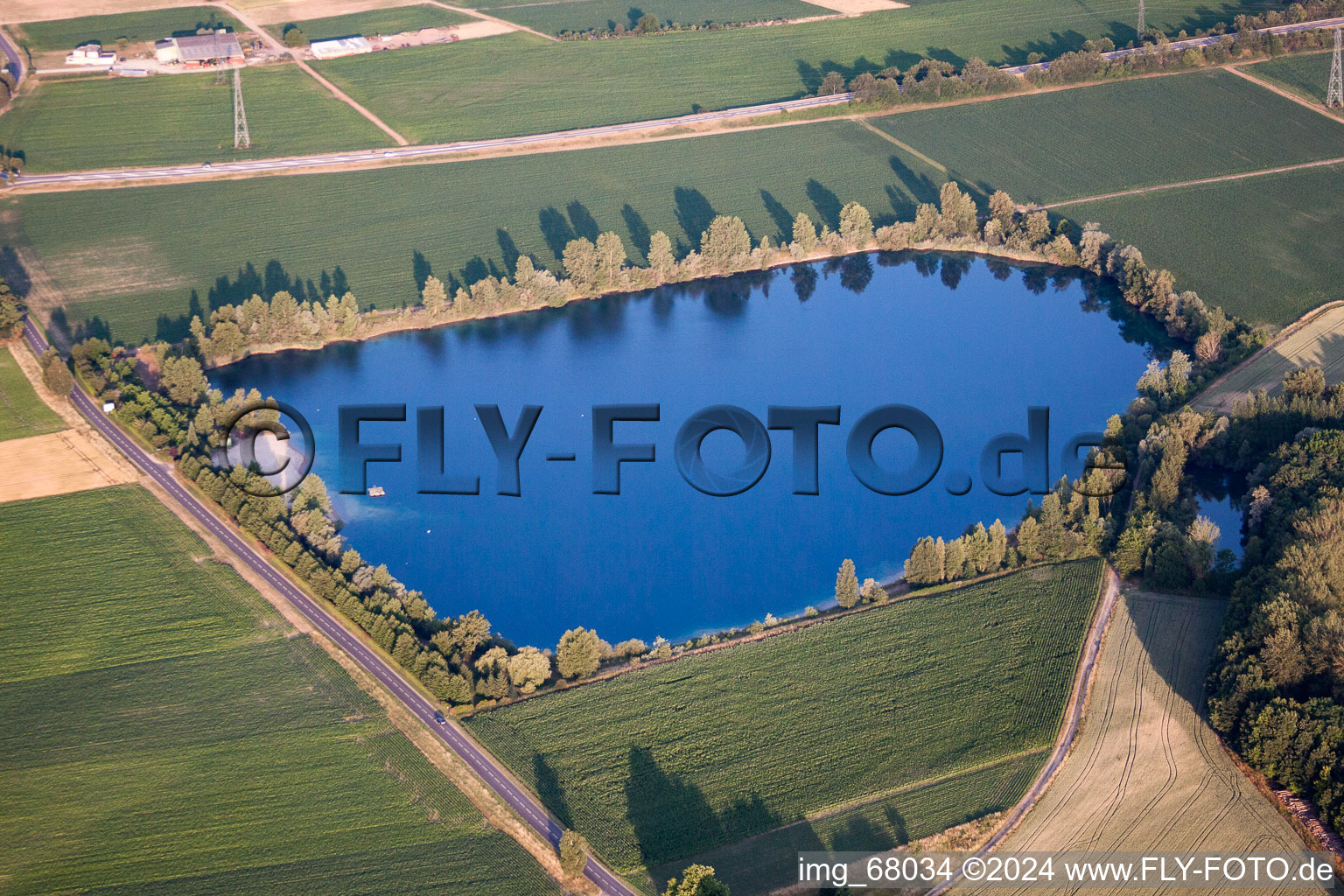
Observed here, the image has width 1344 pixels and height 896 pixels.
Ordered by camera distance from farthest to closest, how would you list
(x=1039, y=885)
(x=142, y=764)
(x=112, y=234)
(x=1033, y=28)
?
1. (x=1033, y=28)
2. (x=112, y=234)
3. (x=142, y=764)
4. (x=1039, y=885)

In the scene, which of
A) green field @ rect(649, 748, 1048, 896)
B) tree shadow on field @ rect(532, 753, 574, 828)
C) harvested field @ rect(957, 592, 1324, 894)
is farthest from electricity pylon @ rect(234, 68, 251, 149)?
harvested field @ rect(957, 592, 1324, 894)

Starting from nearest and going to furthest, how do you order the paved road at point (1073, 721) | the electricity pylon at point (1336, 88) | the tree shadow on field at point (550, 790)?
the paved road at point (1073, 721) < the tree shadow on field at point (550, 790) < the electricity pylon at point (1336, 88)

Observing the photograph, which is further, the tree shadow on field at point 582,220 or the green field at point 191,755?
the tree shadow on field at point 582,220

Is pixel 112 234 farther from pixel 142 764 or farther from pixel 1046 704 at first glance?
pixel 1046 704

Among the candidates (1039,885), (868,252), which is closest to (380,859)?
(1039,885)

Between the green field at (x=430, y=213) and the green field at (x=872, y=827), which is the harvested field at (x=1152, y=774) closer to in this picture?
the green field at (x=872, y=827)

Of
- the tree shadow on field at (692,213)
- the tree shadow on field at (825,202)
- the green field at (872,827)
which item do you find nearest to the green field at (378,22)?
the tree shadow on field at (692,213)

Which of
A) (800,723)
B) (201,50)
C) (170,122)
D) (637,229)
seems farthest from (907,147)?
(201,50)
